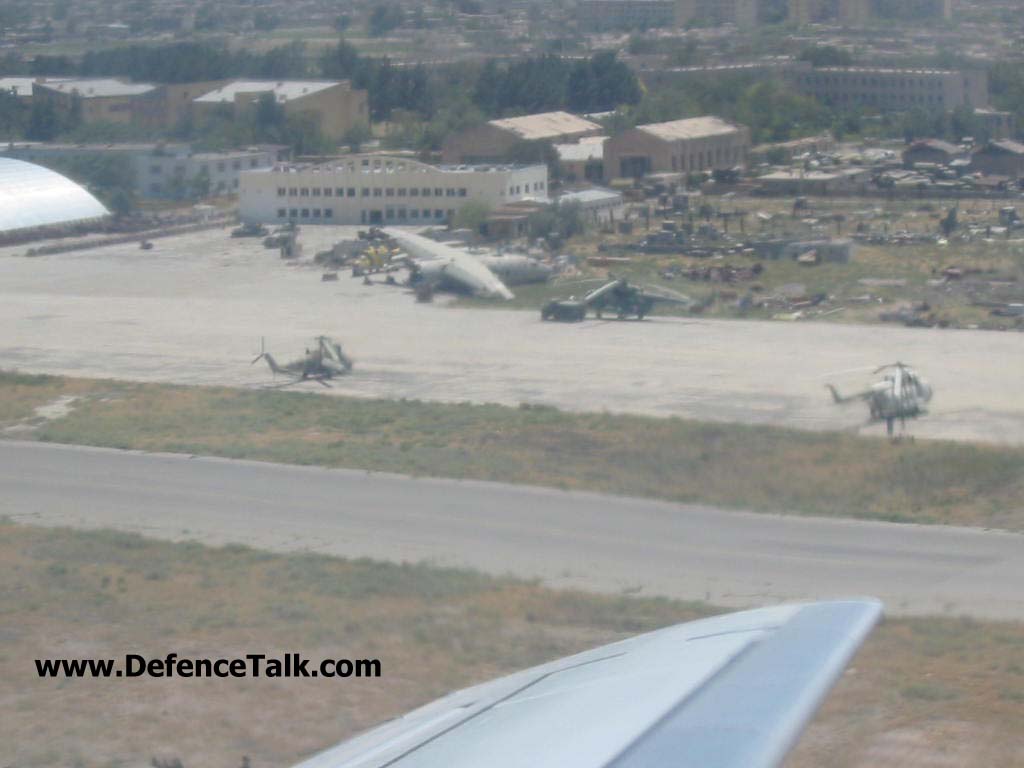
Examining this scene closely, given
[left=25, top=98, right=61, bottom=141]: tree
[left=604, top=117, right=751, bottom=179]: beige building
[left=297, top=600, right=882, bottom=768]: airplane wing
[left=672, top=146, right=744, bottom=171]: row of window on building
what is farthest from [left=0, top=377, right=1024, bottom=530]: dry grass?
[left=25, top=98, right=61, bottom=141]: tree

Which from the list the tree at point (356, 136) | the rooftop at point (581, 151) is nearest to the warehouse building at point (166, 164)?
the tree at point (356, 136)

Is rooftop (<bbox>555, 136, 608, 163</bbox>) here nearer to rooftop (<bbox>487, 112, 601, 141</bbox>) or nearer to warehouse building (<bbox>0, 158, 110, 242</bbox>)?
rooftop (<bbox>487, 112, 601, 141</bbox>)

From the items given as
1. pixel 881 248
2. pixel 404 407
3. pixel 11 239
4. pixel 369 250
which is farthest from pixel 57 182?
pixel 404 407

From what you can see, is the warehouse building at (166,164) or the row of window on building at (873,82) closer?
the warehouse building at (166,164)

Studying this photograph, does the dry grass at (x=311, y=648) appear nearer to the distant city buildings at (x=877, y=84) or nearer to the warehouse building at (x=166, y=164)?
the warehouse building at (x=166, y=164)

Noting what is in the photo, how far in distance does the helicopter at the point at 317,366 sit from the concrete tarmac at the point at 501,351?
0.22 meters

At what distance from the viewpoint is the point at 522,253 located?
33.8 m

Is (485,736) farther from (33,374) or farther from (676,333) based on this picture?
(676,333)

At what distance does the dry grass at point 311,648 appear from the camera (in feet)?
18.4

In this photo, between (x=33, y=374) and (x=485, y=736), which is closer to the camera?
(x=485, y=736)

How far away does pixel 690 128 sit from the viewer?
53188 mm

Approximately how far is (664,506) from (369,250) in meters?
22.7

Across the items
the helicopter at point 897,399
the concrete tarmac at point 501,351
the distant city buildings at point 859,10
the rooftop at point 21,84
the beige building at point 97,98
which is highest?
the distant city buildings at point 859,10

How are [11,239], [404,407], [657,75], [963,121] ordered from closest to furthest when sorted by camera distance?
1. [404,407]
2. [11,239]
3. [963,121]
4. [657,75]
